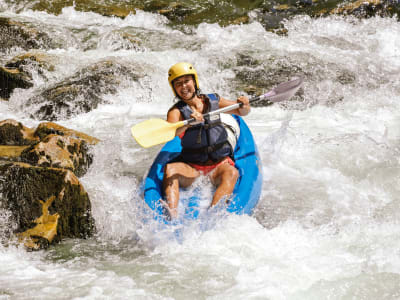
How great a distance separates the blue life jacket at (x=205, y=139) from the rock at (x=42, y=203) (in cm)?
91

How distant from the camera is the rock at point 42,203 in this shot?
9.13 ft

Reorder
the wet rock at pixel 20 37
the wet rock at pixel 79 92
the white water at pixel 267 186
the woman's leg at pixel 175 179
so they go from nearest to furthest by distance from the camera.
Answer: the white water at pixel 267 186, the woman's leg at pixel 175 179, the wet rock at pixel 79 92, the wet rock at pixel 20 37

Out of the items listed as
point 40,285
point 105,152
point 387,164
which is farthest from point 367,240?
point 105,152

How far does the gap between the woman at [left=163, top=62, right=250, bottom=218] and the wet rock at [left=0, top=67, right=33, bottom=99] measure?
12.0ft

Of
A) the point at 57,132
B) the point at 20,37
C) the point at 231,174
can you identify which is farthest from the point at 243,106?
the point at 20,37

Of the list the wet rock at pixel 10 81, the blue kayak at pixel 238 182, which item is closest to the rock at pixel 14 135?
the blue kayak at pixel 238 182

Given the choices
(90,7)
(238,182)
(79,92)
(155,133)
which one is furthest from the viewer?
(90,7)

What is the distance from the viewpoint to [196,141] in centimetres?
331

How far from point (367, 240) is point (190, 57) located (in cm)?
501

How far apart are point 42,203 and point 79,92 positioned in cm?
313

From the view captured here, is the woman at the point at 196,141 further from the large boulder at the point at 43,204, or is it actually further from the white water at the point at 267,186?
the large boulder at the point at 43,204

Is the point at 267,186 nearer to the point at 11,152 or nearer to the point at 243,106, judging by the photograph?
the point at 243,106

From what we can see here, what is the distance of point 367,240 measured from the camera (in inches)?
109

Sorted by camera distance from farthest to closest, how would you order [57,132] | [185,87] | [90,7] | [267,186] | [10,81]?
[90,7] → [10,81] → [57,132] → [267,186] → [185,87]
